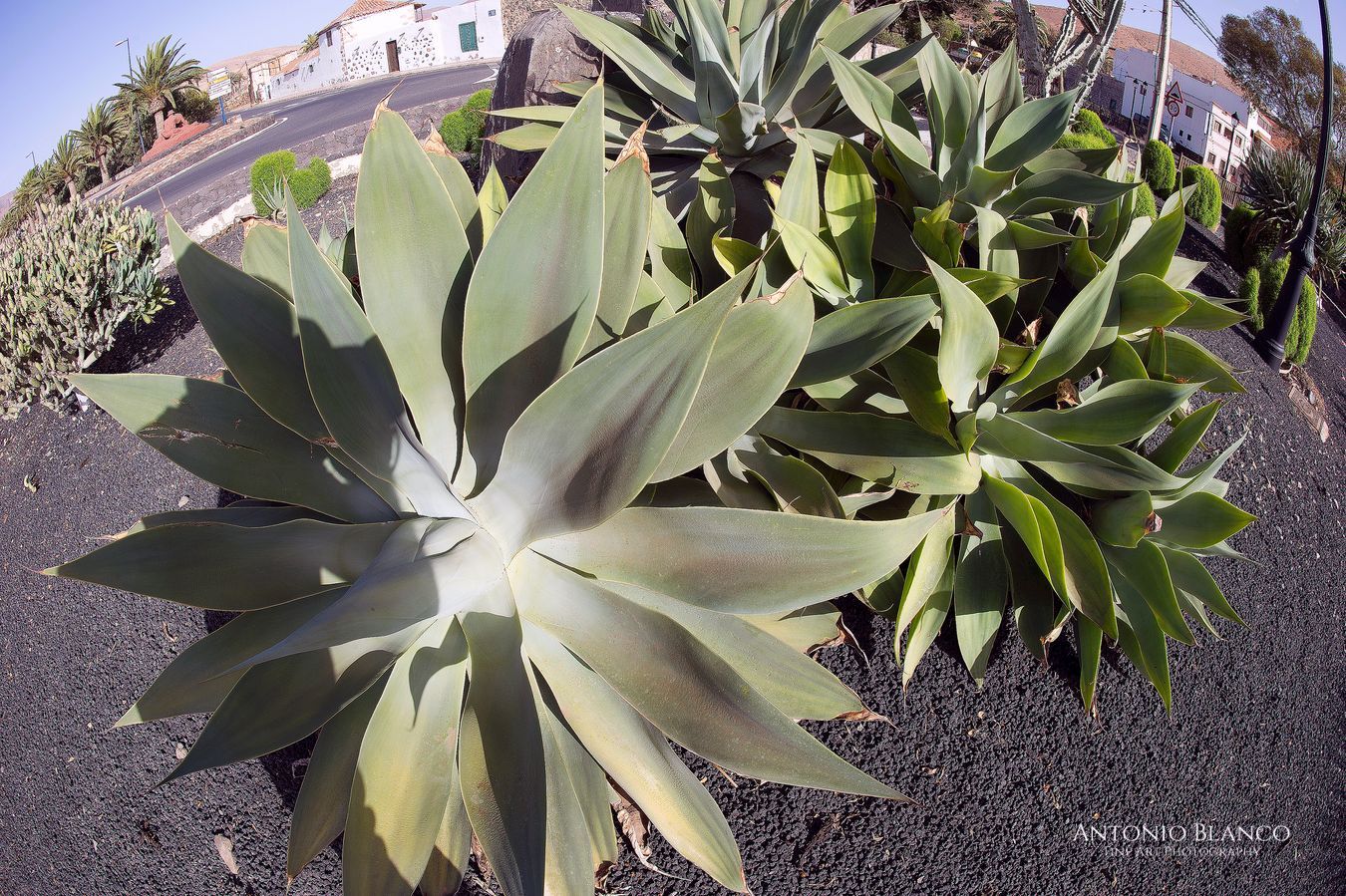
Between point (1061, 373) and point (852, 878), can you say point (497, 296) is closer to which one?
point (1061, 373)

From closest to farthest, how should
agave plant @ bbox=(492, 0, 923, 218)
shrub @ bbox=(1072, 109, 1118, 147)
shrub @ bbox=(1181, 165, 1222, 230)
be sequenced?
1. agave plant @ bbox=(492, 0, 923, 218)
2. shrub @ bbox=(1181, 165, 1222, 230)
3. shrub @ bbox=(1072, 109, 1118, 147)

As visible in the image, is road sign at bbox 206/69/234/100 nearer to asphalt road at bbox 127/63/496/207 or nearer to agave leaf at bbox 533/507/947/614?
asphalt road at bbox 127/63/496/207

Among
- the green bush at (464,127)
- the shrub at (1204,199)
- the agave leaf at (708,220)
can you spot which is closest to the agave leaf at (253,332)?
the agave leaf at (708,220)

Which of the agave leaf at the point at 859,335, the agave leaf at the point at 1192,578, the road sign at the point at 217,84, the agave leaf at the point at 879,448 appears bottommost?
the agave leaf at the point at 1192,578

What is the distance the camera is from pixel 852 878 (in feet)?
6.05

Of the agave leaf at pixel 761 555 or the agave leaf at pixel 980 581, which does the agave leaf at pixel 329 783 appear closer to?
the agave leaf at pixel 761 555

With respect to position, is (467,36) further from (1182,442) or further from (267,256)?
(1182,442)

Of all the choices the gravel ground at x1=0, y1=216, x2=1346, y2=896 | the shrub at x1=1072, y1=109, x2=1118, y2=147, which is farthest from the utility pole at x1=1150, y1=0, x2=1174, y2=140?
the gravel ground at x1=0, y1=216, x2=1346, y2=896

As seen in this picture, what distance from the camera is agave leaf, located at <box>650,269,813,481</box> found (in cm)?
126

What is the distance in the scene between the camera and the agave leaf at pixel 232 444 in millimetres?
1438

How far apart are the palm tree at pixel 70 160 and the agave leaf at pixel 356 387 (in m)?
37.9

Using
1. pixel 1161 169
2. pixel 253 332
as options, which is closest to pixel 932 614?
pixel 253 332

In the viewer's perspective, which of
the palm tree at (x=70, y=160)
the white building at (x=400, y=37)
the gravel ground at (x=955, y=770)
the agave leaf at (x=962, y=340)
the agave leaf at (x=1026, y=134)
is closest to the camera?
the agave leaf at (x=962, y=340)

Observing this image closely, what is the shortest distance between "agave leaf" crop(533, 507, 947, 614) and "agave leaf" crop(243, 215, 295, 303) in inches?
42.3
